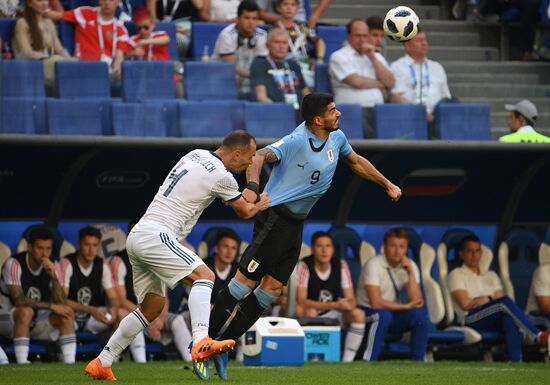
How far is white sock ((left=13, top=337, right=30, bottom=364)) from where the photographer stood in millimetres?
12552

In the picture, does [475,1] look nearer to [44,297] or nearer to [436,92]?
[436,92]

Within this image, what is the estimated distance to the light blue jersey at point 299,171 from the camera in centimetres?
1027

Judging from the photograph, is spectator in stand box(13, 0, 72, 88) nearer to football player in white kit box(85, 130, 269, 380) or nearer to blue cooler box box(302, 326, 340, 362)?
blue cooler box box(302, 326, 340, 362)

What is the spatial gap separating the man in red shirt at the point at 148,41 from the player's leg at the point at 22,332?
10.5 feet

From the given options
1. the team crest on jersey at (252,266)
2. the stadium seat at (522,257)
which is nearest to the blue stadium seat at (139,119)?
the team crest on jersey at (252,266)

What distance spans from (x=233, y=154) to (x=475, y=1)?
926cm

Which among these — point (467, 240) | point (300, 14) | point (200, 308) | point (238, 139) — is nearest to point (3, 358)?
point (200, 308)

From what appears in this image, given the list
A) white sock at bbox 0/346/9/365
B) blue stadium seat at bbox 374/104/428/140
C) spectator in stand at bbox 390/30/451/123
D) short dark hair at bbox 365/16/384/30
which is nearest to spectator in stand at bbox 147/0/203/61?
short dark hair at bbox 365/16/384/30

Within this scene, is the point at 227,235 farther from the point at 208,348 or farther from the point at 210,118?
the point at 208,348

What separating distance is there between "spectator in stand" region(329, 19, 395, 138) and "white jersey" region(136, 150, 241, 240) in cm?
484

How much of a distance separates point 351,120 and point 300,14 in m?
3.20

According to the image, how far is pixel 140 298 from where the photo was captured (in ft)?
31.4

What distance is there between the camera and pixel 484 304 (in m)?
13.9

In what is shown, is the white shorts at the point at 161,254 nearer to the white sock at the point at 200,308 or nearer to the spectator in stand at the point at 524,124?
the white sock at the point at 200,308
